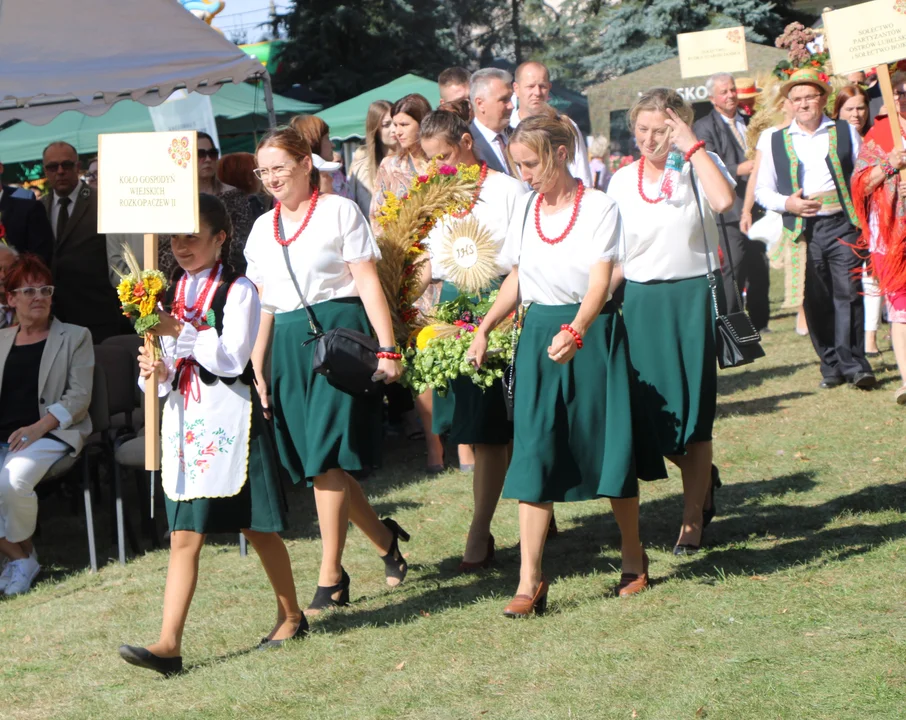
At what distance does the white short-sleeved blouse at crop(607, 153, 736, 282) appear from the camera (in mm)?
5883

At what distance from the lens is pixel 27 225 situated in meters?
9.48

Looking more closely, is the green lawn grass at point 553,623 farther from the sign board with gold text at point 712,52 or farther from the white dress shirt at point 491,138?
the sign board with gold text at point 712,52

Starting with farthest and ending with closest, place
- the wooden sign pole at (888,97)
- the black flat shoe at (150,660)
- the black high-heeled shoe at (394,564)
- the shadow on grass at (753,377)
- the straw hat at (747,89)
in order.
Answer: the straw hat at (747,89) → the shadow on grass at (753,377) → the wooden sign pole at (888,97) → the black high-heeled shoe at (394,564) → the black flat shoe at (150,660)

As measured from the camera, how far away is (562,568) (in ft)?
20.0

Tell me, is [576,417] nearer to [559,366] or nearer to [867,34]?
[559,366]

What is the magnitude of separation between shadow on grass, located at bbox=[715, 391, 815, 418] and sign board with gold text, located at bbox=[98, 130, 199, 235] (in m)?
5.28

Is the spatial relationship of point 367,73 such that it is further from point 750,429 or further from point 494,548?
point 494,548

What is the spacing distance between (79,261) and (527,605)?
18.1ft

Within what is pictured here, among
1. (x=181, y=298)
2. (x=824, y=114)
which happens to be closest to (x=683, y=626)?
(x=181, y=298)

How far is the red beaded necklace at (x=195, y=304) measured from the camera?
479 centimetres

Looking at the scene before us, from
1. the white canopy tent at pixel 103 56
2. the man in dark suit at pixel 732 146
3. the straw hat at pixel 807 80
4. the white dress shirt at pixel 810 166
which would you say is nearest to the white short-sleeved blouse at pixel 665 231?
the straw hat at pixel 807 80

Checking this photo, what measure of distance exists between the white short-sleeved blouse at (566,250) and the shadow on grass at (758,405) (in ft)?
14.2

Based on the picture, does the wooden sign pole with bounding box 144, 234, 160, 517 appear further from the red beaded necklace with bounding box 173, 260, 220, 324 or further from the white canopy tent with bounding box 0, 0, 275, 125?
the white canopy tent with bounding box 0, 0, 275, 125

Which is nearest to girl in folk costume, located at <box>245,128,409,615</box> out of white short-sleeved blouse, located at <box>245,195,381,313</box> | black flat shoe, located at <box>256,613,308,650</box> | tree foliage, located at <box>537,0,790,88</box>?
white short-sleeved blouse, located at <box>245,195,381,313</box>
